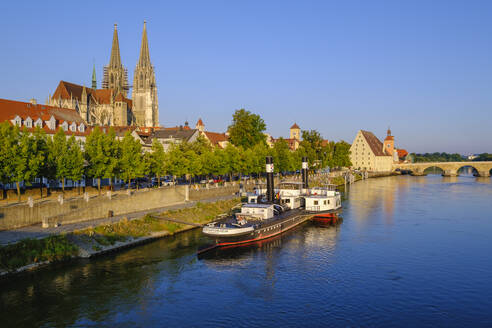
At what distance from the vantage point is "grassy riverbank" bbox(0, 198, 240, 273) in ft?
107

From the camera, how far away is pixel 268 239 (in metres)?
49.2

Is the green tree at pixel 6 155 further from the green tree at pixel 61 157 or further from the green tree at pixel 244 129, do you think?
the green tree at pixel 244 129

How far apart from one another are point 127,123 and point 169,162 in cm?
12942

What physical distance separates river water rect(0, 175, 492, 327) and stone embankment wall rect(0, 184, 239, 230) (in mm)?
7680

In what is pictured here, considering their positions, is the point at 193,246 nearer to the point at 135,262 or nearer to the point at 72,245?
the point at 135,262

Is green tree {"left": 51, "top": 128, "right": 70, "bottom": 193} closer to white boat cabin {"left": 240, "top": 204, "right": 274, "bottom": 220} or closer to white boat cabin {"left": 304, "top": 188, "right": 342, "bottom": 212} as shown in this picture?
white boat cabin {"left": 240, "top": 204, "right": 274, "bottom": 220}

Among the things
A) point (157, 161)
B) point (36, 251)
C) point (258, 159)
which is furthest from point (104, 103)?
point (36, 251)

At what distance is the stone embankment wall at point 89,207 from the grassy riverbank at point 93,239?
370 cm

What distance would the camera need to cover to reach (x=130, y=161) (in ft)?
197

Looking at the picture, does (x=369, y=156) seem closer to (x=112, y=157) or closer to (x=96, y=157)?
(x=112, y=157)

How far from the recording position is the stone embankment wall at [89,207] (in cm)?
3825

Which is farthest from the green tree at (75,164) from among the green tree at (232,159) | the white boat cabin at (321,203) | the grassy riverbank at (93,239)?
the green tree at (232,159)

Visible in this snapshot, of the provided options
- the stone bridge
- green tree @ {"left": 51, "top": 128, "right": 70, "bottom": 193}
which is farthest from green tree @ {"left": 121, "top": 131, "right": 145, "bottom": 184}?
the stone bridge

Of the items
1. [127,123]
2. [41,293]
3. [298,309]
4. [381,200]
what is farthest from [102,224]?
[127,123]
